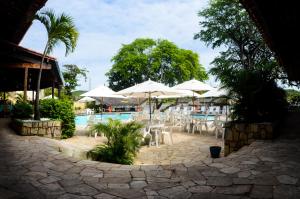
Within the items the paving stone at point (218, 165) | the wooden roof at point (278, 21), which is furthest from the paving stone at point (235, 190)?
the wooden roof at point (278, 21)

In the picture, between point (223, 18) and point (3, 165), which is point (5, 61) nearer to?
point (3, 165)

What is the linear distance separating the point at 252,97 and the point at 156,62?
93.2ft

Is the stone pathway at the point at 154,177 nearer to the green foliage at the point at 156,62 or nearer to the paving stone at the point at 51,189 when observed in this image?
the paving stone at the point at 51,189

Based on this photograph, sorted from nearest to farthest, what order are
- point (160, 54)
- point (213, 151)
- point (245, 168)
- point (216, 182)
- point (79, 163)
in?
1. point (216, 182)
2. point (245, 168)
3. point (79, 163)
4. point (213, 151)
5. point (160, 54)

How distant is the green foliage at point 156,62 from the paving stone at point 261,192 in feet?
103

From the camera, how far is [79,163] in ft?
15.0

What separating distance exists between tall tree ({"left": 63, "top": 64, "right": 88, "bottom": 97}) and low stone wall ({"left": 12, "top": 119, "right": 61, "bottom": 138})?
70.2ft

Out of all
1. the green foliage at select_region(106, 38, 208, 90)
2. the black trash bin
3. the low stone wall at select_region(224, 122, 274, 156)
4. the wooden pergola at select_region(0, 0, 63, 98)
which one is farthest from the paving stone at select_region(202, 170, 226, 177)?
the green foliage at select_region(106, 38, 208, 90)

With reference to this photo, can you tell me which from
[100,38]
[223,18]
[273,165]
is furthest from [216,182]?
[100,38]

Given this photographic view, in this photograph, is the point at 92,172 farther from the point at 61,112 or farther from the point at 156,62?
the point at 156,62

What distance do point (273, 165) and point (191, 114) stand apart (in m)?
8.52

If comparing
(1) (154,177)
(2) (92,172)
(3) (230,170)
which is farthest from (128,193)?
(3) (230,170)

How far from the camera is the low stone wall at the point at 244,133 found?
5984mm

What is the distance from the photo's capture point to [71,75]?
30.4 metres
